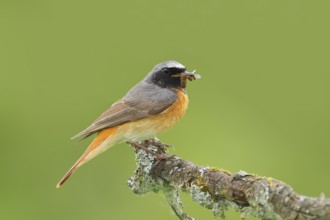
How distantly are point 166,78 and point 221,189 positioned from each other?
299cm

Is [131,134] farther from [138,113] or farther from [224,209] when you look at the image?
[224,209]

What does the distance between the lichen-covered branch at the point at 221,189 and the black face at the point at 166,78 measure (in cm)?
111

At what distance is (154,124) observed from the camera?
700cm

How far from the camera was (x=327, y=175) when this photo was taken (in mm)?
8219

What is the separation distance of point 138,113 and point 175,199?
1.72 meters

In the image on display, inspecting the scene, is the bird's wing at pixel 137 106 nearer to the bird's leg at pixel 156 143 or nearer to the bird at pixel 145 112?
the bird at pixel 145 112

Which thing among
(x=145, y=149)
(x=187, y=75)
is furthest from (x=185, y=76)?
(x=145, y=149)

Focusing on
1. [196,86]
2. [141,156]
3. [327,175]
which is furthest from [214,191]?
[196,86]

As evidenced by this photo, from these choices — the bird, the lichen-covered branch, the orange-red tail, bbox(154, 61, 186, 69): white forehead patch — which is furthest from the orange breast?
the lichen-covered branch

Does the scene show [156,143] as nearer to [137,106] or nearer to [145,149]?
[145,149]

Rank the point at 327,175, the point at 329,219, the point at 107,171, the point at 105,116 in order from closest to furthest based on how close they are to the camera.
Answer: the point at 329,219
the point at 105,116
the point at 327,175
the point at 107,171

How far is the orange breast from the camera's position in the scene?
688 cm

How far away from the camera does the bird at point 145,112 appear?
22.1ft

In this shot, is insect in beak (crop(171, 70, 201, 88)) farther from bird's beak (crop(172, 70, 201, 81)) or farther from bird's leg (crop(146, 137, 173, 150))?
bird's leg (crop(146, 137, 173, 150))
